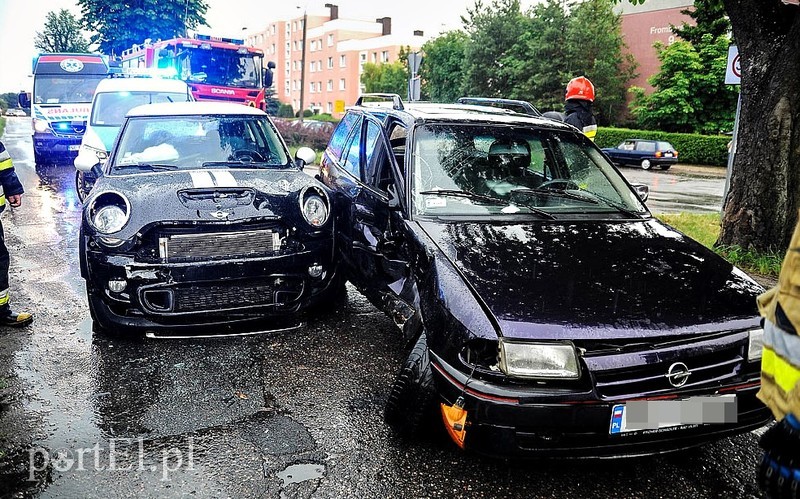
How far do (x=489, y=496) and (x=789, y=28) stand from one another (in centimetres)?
604

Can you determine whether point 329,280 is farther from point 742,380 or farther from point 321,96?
point 321,96

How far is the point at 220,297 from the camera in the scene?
455 centimetres

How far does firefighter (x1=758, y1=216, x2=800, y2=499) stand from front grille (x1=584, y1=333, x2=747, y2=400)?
0.98 meters

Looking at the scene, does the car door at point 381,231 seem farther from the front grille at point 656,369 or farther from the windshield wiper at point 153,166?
the windshield wiper at point 153,166

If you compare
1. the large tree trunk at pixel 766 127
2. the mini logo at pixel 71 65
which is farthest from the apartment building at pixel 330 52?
the large tree trunk at pixel 766 127

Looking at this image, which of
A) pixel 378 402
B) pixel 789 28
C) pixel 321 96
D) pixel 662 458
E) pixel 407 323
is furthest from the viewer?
pixel 321 96

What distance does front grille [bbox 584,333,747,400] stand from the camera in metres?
2.75

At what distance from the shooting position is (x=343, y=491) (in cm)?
296

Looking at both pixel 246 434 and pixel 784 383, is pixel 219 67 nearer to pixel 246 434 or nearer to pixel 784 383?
pixel 246 434

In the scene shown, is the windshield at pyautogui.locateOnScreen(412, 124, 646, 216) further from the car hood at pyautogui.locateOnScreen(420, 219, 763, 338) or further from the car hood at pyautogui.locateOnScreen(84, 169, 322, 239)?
the car hood at pyautogui.locateOnScreen(84, 169, 322, 239)

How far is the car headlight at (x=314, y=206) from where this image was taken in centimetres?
492

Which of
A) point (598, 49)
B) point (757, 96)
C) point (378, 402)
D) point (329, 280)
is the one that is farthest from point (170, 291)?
point (598, 49)

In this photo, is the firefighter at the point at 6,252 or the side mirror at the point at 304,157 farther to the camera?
the side mirror at the point at 304,157

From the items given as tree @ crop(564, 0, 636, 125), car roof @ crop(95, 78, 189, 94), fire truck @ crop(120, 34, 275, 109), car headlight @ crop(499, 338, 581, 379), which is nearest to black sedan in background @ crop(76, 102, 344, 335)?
car headlight @ crop(499, 338, 581, 379)
